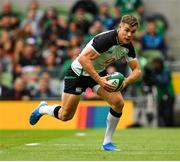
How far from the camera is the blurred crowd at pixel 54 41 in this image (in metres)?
21.8

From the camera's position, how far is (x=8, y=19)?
24.3 metres

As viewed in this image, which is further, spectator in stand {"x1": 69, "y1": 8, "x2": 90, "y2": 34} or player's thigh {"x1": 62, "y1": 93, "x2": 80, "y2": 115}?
spectator in stand {"x1": 69, "y1": 8, "x2": 90, "y2": 34}

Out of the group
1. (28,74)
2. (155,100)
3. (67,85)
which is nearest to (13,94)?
(28,74)

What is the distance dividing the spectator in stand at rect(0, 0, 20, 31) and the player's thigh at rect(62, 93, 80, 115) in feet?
38.9

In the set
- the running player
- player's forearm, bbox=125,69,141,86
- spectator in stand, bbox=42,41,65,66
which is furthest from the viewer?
spectator in stand, bbox=42,41,65,66

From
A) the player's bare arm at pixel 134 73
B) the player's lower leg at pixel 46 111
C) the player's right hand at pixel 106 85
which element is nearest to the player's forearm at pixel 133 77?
the player's bare arm at pixel 134 73

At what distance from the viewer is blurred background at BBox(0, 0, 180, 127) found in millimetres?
21469

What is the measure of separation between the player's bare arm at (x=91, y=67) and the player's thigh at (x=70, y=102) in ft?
3.18

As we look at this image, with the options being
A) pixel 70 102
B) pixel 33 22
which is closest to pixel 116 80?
pixel 70 102

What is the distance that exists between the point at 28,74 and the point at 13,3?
453 cm

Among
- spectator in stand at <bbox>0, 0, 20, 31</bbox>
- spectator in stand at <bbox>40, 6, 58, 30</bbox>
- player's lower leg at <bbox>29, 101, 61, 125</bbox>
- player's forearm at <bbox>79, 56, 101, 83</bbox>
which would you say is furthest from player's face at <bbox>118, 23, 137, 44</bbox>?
spectator in stand at <bbox>0, 0, 20, 31</bbox>

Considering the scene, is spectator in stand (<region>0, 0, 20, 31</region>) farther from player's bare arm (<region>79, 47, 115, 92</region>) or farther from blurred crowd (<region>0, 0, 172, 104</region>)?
player's bare arm (<region>79, 47, 115, 92</region>)

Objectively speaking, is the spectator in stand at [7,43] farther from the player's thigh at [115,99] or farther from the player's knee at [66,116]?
the player's thigh at [115,99]

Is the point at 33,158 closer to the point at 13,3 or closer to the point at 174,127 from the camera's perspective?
the point at 174,127
